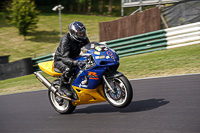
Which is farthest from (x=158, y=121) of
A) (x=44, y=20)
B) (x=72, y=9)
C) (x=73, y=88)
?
(x=72, y=9)

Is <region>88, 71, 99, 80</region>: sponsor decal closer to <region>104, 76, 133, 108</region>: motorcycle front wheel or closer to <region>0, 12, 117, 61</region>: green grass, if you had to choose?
<region>104, 76, 133, 108</region>: motorcycle front wheel

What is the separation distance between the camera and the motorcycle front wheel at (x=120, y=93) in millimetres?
4895

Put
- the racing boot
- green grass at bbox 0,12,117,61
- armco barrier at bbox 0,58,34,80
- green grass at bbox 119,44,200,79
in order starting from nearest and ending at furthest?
the racing boot < green grass at bbox 119,44,200,79 < armco barrier at bbox 0,58,34,80 < green grass at bbox 0,12,117,61

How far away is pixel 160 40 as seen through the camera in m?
13.5

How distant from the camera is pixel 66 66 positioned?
18.7ft

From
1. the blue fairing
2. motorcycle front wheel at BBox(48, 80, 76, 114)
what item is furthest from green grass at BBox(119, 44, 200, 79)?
the blue fairing

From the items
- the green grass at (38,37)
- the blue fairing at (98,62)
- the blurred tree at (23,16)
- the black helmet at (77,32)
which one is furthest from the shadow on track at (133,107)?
the blurred tree at (23,16)

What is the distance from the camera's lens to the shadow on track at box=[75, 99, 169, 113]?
5438 millimetres

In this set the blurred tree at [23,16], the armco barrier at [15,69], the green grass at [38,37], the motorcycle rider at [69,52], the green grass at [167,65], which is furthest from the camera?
the blurred tree at [23,16]

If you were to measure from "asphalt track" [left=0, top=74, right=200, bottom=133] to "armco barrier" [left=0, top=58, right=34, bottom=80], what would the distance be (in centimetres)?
728

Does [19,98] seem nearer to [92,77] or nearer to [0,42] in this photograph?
[92,77]

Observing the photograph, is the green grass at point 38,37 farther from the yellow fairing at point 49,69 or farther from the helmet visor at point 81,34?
the helmet visor at point 81,34

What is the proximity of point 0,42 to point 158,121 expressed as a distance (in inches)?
1256

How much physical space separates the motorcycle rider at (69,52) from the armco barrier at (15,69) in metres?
9.56
